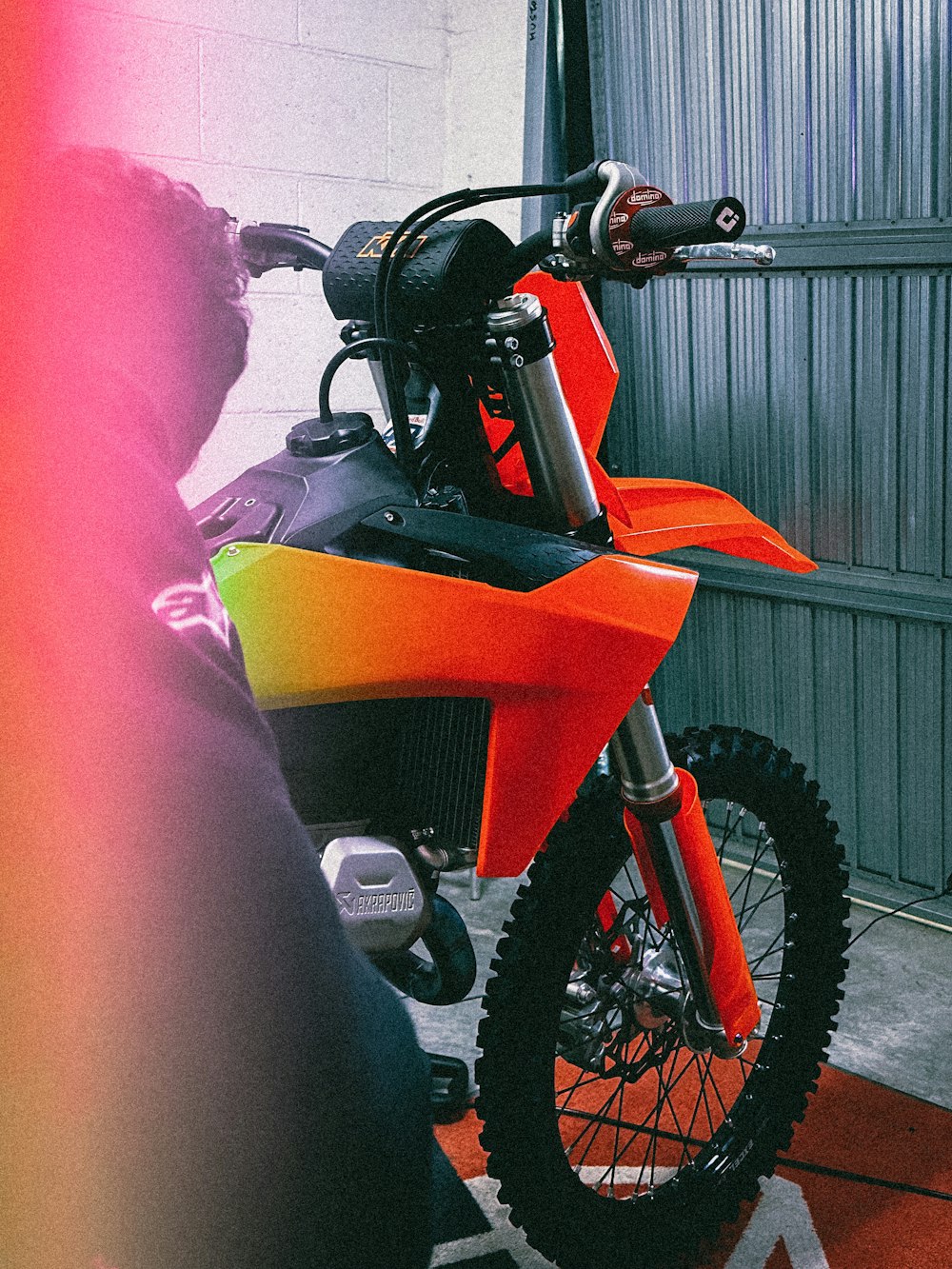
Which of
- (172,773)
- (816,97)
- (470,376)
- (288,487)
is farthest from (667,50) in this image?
(172,773)

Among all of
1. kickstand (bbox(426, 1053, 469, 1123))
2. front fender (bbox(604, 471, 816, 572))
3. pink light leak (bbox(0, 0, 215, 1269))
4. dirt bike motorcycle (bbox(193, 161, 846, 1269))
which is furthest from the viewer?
kickstand (bbox(426, 1053, 469, 1123))

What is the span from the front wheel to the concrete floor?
26 cm

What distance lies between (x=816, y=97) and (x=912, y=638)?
1.03 metres

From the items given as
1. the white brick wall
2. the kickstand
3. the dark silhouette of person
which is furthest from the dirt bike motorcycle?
the white brick wall

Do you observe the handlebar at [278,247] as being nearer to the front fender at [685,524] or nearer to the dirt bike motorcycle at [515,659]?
the dirt bike motorcycle at [515,659]

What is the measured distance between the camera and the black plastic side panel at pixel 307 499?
1165 millimetres

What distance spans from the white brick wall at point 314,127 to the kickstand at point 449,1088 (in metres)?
1.26

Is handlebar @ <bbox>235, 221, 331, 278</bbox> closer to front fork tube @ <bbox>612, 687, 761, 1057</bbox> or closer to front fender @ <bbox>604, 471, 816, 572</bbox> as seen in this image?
front fender @ <bbox>604, 471, 816, 572</bbox>

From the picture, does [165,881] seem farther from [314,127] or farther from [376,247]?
[314,127]

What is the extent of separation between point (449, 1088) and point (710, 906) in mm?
610

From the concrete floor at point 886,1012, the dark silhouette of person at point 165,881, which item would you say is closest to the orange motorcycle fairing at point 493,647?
the dark silhouette of person at point 165,881

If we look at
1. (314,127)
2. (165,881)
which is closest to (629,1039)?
(165,881)

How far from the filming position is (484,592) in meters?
1.16

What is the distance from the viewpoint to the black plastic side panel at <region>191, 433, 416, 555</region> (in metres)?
1.17
